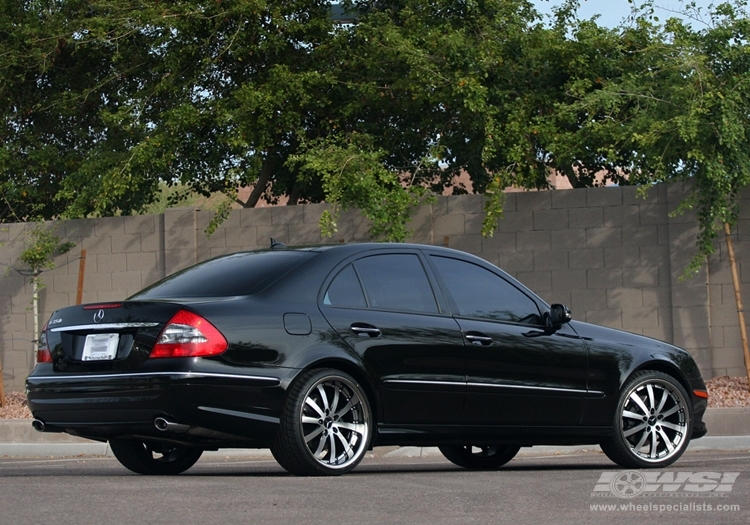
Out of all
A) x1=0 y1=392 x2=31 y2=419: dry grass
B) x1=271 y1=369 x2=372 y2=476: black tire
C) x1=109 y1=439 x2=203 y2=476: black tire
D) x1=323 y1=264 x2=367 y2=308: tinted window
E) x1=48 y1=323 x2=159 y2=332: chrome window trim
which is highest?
x1=323 y1=264 x2=367 y2=308: tinted window

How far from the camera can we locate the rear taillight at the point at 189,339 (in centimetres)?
689

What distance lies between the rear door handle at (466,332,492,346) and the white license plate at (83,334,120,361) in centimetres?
224

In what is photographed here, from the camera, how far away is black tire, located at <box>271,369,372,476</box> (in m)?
7.06

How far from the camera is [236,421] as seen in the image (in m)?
6.96

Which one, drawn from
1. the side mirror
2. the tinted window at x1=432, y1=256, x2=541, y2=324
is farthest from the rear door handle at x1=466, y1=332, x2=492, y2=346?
the side mirror

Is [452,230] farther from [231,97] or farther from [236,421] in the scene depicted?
[236,421]

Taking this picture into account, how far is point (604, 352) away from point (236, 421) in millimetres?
2875

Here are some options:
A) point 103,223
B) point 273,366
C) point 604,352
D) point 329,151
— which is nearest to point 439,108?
point 329,151

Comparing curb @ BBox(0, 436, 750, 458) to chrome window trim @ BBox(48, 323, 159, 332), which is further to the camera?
curb @ BBox(0, 436, 750, 458)

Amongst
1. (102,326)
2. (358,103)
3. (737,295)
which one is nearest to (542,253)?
(737,295)

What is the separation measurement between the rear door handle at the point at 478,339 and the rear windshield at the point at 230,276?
115 centimetres

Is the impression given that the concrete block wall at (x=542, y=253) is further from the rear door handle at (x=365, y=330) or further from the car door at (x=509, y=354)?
the rear door handle at (x=365, y=330)

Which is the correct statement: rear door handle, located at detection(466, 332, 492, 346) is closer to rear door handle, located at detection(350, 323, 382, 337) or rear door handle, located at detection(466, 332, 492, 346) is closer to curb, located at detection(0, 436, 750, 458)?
rear door handle, located at detection(350, 323, 382, 337)

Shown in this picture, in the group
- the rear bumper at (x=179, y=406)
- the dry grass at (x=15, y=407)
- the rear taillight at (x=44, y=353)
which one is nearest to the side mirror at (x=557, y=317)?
the rear bumper at (x=179, y=406)
